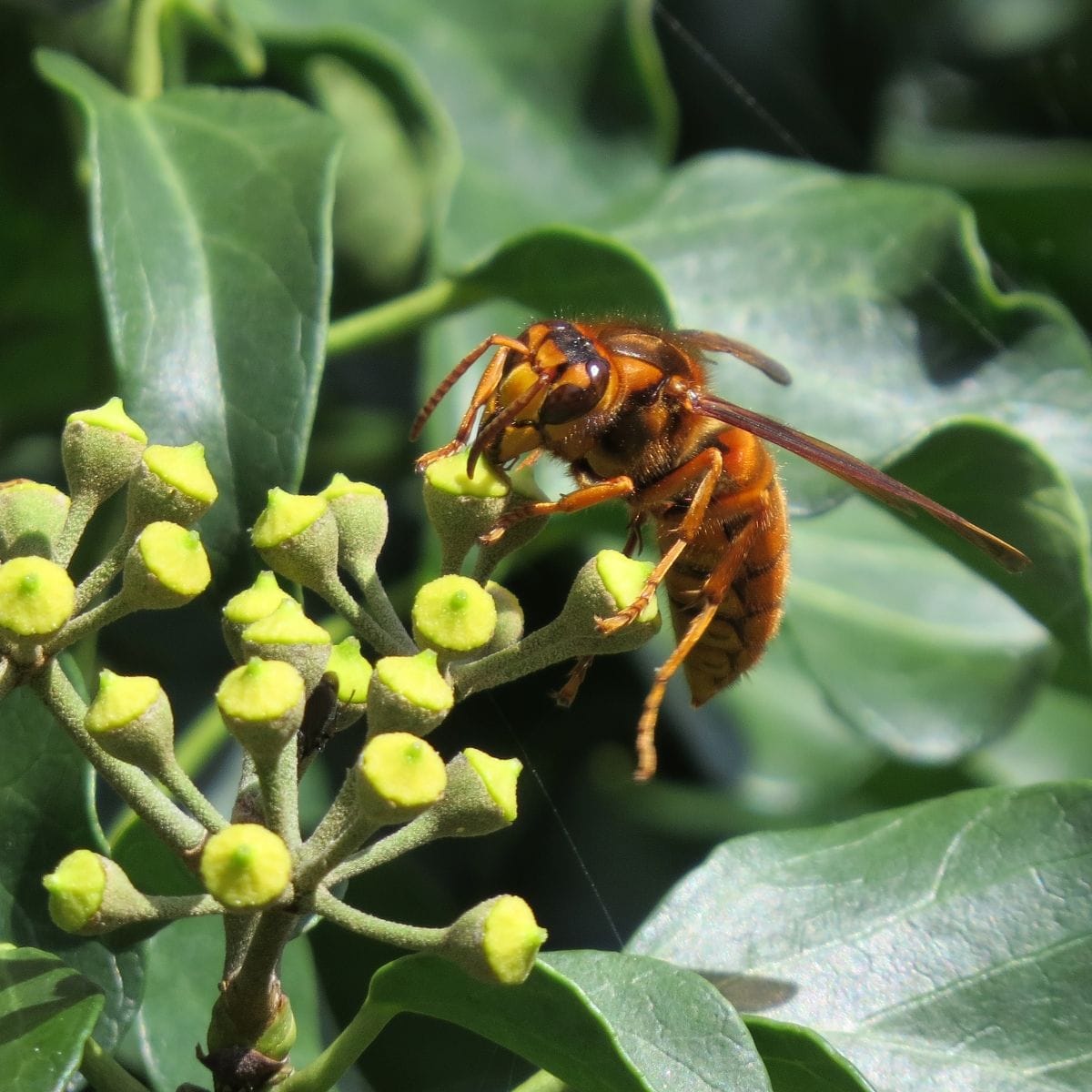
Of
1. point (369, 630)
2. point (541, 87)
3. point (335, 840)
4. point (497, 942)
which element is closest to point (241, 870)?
point (335, 840)

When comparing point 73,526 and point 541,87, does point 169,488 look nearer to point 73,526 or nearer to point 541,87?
point 73,526

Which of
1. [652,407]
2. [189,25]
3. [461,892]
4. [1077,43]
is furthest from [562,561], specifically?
[1077,43]

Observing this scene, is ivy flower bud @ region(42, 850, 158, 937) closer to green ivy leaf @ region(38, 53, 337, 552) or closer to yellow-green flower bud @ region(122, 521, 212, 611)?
yellow-green flower bud @ region(122, 521, 212, 611)

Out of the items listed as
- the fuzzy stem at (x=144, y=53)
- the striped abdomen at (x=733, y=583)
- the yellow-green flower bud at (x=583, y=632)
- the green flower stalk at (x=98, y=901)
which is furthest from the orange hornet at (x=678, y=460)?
the fuzzy stem at (x=144, y=53)

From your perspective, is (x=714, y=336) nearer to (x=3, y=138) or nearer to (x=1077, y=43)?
(x=3, y=138)

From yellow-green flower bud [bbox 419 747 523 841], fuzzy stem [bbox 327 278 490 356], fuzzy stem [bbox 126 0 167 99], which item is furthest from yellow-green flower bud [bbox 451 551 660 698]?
fuzzy stem [bbox 126 0 167 99]

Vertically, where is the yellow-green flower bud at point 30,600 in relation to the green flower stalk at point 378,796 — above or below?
above

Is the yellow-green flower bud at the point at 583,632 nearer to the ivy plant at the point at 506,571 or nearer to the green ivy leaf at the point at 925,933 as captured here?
the ivy plant at the point at 506,571
